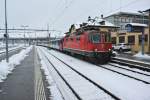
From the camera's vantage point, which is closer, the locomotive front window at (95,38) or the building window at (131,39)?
the locomotive front window at (95,38)

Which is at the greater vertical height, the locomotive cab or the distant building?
the distant building

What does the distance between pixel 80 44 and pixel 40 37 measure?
12049 cm

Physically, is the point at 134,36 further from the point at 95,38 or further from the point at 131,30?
the point at 95,38

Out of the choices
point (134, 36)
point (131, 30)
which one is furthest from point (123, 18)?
point (131, 30)

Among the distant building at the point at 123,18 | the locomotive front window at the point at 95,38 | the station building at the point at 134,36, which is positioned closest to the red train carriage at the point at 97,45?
the locomotive front window at the point at 95,38

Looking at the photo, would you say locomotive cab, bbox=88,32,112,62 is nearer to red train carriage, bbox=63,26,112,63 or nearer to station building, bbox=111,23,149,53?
red train carriage, bbox=63,26,112,63

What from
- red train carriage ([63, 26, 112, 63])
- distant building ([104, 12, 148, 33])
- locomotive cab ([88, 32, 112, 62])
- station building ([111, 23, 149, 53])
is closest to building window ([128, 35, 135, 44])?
station building ([111, 23, 149, 53])

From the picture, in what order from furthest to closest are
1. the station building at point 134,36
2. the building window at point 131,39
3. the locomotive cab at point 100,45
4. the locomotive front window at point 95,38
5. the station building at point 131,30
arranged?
the building window at point 131,39 < the station building at point 131,30 < the station building at point 134,36 < the locomotive front window at point 95,38 < the locomotive cab at point 100,45

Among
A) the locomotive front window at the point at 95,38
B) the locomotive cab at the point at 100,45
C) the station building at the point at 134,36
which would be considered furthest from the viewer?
the station building at the point at 134,36

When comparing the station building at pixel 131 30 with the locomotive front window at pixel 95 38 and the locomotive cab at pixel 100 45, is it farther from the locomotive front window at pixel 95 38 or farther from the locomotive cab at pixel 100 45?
the locomotive front window at pixel 95 38

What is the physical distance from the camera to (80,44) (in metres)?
24.8

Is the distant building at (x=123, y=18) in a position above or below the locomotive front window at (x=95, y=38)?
above

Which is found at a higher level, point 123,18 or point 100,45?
point 123,18

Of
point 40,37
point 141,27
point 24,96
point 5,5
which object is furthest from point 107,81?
point 40,37
